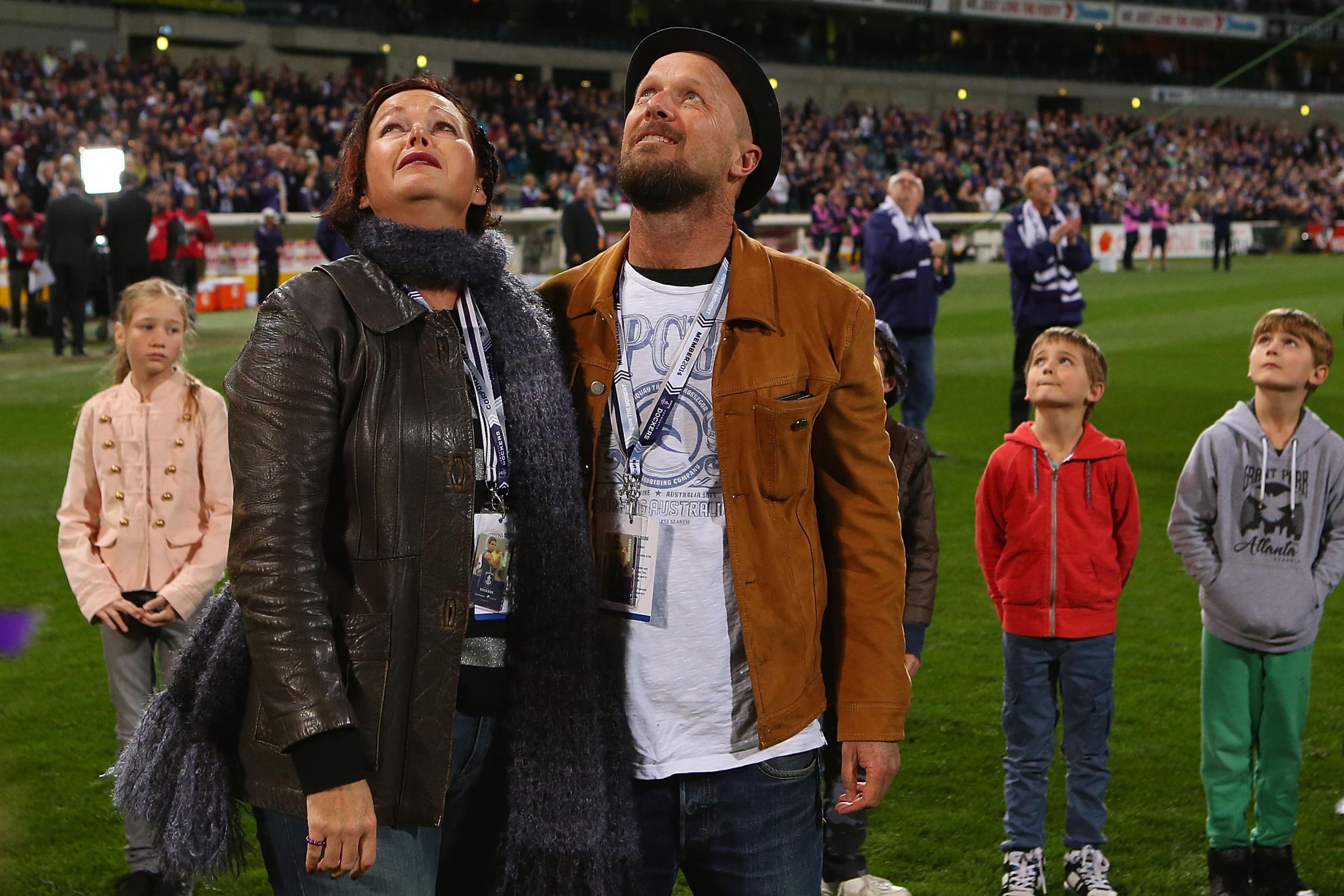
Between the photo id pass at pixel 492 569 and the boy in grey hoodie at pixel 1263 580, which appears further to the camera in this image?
the boy in grey hoodie at pixel 1263 580

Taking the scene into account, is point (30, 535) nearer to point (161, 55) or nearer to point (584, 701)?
point (584, 701)

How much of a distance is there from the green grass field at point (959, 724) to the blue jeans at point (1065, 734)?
239 millimetres

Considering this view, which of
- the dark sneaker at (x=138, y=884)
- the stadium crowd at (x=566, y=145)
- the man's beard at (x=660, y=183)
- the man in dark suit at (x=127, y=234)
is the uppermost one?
the stadium crowd at (x=566, y=145)

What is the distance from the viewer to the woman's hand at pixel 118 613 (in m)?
4.27

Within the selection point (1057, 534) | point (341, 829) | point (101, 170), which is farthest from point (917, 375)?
point (101, 170)

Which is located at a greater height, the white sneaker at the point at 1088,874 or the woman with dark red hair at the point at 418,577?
the woman with dark red hair at the point at 418,577

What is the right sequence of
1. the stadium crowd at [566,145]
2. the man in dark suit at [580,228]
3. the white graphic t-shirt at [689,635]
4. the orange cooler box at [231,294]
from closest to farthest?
the white graphic t-shirt at [689,635]
the man in dark suit at [580,228]
the orange cooler box at [231,294]
the stadium crowd at [566,145]

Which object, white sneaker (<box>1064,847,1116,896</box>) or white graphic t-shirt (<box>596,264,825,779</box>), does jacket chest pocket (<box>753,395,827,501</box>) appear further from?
white sneaker (<box>1064,847,1116,896</box>)

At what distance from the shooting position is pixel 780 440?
8.25 ft

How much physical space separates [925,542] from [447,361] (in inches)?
87.3

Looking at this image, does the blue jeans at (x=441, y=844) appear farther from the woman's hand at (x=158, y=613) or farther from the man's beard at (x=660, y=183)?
the woman's hand at (x=158, y=613)

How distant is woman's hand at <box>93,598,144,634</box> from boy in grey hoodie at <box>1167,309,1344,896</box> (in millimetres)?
3136

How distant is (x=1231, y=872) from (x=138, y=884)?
127 inches

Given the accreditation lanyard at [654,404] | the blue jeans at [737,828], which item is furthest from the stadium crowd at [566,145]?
the blue jeans at [737,828]
